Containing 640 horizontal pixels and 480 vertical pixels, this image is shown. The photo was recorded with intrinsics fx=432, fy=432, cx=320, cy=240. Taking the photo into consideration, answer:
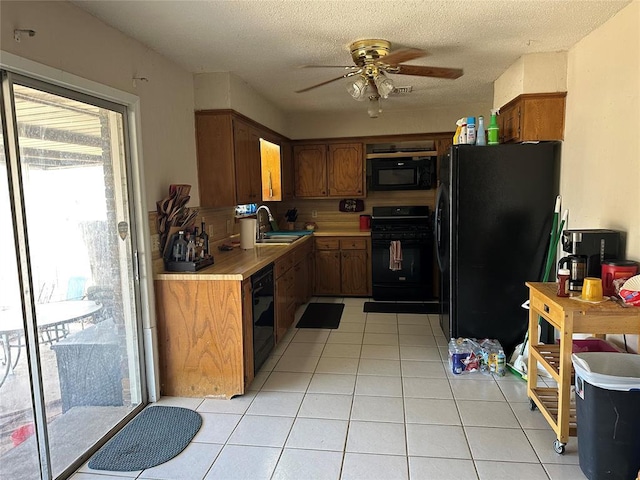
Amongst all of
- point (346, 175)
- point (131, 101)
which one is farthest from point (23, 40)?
point (346, 175)

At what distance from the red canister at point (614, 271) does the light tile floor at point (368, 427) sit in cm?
84

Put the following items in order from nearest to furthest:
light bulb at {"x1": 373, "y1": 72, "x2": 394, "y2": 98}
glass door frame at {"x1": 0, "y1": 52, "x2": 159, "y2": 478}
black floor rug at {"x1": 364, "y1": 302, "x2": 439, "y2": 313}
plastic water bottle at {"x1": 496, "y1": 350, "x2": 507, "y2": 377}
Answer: glass door frame at {"x1": 0, "y1": 52, "x2": 159, "y2": 478}
light bulb at {"x1": 373, "y1": 72, "x2": 394, "y2": 98}
plastic water bottle at {"x1": 496, "y1": 350, "x2": 507, "y2": 377}
black floor rug at {"x1": 364, "y1": 302, "x2": 439, "y2": 313}

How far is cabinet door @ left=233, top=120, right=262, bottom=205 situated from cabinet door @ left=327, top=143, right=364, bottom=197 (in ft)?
5.02

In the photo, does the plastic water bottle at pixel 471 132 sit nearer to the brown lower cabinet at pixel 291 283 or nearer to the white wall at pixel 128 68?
the brown lower cabinet at pixel 291 283

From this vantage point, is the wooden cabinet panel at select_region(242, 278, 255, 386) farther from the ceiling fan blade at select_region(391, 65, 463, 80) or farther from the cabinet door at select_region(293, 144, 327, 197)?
the cabinet door at select_region(293, 144, 327, 197)

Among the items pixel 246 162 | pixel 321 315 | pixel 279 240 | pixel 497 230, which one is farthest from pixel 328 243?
pixel 497 230

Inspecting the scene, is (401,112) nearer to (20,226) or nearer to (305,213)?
(305,213)

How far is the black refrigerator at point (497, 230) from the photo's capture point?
130 inches

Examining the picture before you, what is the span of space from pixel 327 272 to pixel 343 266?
8.5 inches

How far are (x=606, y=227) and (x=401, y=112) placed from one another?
3168 mm

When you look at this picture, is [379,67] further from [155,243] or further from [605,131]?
[155,243]

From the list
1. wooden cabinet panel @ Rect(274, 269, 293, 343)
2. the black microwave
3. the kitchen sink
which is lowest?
wooden cabinet panel @ Rect(274, 269, 293, 343)

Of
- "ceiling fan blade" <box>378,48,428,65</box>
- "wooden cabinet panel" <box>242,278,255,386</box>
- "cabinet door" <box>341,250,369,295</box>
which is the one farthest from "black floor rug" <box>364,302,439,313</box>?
"ceiling fan blade" <box>378,48,428,65</box>

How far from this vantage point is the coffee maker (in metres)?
2.47
